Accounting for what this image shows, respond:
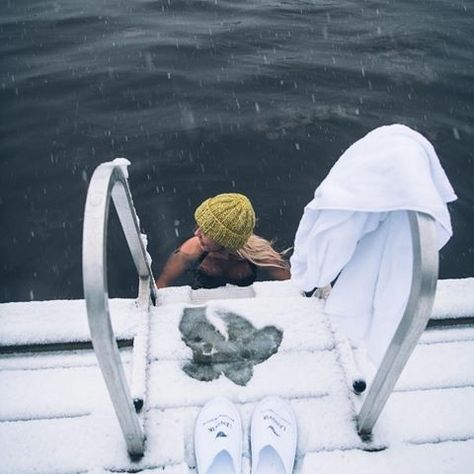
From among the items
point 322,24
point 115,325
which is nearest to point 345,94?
point 322,24

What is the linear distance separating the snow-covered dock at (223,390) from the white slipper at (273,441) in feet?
0.23

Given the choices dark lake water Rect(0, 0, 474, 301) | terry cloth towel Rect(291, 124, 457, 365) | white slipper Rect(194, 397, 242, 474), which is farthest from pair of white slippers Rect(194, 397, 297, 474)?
dark lake water Rect(0, 0, 474, 301)

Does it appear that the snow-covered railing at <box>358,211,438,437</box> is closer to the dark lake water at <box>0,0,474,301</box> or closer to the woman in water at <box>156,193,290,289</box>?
the woman in water at <box>156,193,290,289</box>

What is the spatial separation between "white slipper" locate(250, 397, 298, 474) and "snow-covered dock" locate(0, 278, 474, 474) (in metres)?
0.07

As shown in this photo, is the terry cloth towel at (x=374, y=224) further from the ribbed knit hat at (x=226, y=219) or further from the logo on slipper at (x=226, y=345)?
the ribbed knit hat at (x=226, y=219)

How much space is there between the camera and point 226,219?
3.72 metres

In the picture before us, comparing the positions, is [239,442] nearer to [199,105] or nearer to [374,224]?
[374,224]

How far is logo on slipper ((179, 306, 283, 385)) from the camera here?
280cm

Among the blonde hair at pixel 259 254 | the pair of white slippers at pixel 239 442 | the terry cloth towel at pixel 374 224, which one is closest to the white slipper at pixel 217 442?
the pair of white slippers at pixel 239 442

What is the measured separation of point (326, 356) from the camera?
9.45ft

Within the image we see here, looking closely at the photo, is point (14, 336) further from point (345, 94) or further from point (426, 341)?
point (345, 94)

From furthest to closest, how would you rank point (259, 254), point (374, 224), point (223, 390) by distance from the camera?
point (259, 254) < point (223, 390) < point (374, 224)

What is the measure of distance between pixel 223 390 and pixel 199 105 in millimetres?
5526

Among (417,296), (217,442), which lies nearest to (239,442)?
(217,442)
